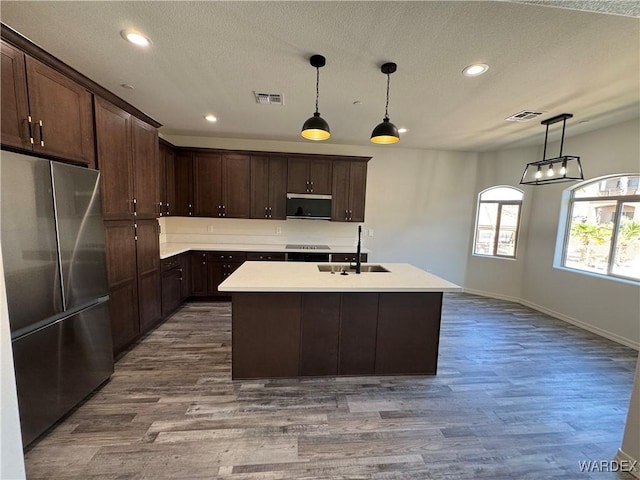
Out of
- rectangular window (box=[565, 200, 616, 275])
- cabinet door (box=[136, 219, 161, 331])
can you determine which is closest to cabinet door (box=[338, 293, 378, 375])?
cabinet door (box=[136, 219, 161, 331])

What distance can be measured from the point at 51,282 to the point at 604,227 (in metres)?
Result: 6.14

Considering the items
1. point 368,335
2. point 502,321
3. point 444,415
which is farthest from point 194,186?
point 502,321

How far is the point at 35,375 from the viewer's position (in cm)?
167

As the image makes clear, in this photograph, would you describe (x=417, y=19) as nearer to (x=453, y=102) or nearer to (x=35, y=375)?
(x=453, y=102)

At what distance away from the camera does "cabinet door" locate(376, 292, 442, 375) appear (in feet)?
8.13

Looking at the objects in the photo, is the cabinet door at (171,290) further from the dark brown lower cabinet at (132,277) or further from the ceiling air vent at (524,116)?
the ceiling air vent at (524,116)

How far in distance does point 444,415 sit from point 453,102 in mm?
2998

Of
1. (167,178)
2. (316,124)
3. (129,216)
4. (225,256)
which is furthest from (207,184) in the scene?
(316,124)

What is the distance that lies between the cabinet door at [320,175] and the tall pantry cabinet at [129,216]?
7.59ft

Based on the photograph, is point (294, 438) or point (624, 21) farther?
point (294, 438)

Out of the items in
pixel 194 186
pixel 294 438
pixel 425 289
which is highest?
pixel 194 186

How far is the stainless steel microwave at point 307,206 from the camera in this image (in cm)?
460

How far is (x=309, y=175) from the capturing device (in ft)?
15.1

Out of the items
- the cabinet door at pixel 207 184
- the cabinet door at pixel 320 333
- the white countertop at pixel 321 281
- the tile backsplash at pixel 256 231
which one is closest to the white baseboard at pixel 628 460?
the white countertop at pixel 321 281
